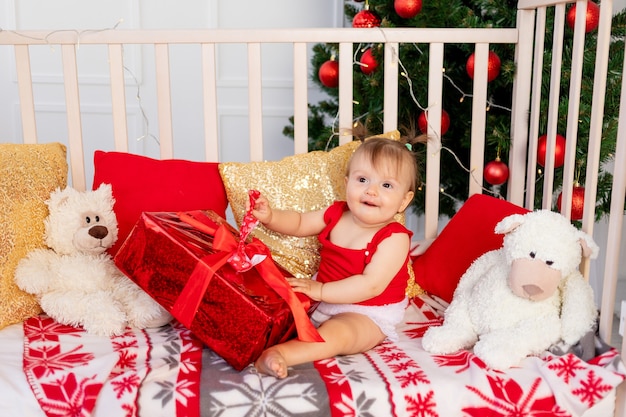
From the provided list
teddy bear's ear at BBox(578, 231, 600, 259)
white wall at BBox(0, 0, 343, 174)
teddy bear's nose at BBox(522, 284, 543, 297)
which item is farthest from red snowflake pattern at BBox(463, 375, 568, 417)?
white wall at BBox(0, 0, 343, 174)

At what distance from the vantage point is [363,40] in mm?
1592

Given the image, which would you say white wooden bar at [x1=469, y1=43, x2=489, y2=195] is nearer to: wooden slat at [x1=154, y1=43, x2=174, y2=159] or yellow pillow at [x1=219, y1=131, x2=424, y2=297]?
yellow pillow at [x1=219, y1=131, x2=424, y2=297]

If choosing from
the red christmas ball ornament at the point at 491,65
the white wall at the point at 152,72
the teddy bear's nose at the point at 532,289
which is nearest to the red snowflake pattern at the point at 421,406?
the teddy bear's nose at the point at 532,289

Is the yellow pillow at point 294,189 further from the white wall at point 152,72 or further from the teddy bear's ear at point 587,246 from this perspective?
the white wall at point 152,72

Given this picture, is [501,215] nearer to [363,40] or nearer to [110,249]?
[363,40]

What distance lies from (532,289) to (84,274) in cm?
84

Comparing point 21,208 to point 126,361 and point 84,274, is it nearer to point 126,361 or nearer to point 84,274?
point 84,274

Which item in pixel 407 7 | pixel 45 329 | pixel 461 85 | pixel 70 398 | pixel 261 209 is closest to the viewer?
pixel 70 398

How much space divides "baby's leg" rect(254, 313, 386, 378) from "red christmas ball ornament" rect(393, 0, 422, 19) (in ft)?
2.85

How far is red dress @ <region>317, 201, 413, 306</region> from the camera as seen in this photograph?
1307mm

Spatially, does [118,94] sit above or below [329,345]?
above

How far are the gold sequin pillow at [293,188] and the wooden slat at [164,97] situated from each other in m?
0.22

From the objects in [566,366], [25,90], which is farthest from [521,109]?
[25,90]

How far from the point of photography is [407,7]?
172 centimetres
